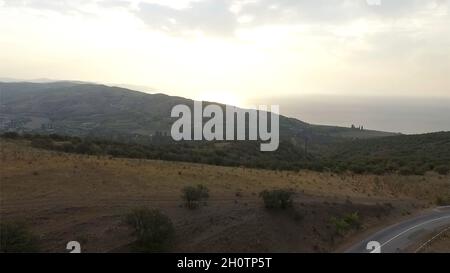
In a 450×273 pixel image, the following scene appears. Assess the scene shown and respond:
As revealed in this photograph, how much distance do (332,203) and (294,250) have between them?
6.62m

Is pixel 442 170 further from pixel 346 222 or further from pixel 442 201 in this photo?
pixel 346 222

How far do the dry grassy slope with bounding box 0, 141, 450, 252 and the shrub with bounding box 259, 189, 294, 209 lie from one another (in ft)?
1.79

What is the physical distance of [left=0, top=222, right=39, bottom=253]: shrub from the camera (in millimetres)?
14711

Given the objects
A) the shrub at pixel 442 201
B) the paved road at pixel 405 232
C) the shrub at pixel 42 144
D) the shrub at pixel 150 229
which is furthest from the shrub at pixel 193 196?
the shrub at pixel 442 201

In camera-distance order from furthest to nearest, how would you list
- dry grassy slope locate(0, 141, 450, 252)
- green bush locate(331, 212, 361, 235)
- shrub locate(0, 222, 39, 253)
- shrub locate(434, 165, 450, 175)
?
1. shrub locate(434, 165, 450, 175)
2. green bush locate(331, 212, 361, 235)
3. dry grassy slope locate(0, 141, 450, 252)
4. shrub locate(0, 222, 39, 253)

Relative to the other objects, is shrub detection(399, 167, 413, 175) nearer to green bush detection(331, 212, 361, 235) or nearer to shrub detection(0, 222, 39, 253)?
green bush detection(331, 212, 361, 235)

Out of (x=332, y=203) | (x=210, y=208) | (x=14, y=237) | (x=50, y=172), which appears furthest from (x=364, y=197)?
(x=14, y=237)

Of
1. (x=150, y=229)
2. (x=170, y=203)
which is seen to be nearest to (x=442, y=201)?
(x=170, y=203)

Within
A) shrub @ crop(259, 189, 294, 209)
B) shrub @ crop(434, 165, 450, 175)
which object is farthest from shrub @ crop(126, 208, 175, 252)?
shrub @ crop(434, 165, 450, 175)

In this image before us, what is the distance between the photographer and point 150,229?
1747cm

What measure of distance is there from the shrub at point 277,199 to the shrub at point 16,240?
11794 millimetres

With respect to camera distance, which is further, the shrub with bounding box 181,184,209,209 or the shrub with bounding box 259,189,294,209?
the shrub with bounding box 259,189,294,209
